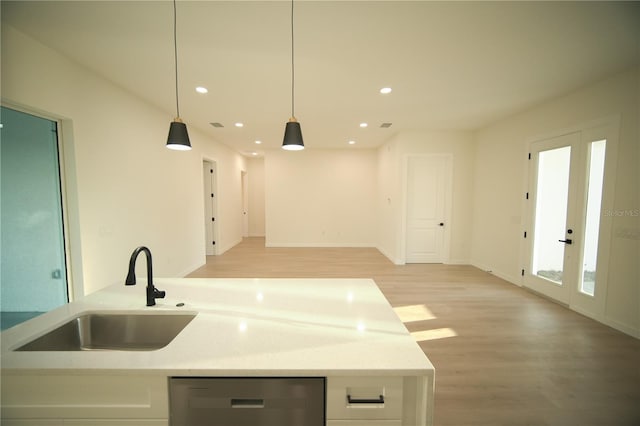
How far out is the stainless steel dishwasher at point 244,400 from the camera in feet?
3.05

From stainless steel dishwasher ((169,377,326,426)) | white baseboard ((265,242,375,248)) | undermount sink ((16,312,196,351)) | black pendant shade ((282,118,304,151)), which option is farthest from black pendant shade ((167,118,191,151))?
white baseboard ((265,242,375,248))

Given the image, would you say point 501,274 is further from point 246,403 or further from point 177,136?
point 177,136

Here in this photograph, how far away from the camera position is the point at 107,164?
118 inches

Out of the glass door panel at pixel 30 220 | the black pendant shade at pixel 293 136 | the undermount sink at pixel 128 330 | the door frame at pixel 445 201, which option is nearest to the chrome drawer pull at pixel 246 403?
the undermount sink at pixel 128 330

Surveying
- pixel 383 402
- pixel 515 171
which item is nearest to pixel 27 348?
pixel 383 402

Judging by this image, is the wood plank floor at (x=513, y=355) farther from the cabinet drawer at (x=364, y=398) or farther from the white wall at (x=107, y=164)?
the white wall at (x=107, y=164)

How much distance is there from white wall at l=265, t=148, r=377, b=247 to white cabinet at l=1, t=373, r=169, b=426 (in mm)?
6515

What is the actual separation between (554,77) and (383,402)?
3960 mm

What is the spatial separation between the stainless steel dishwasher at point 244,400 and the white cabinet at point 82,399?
0.06 metres

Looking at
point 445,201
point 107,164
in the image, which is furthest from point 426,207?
point 107,164

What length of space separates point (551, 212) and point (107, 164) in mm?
6013

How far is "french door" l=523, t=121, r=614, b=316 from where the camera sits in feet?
10.1

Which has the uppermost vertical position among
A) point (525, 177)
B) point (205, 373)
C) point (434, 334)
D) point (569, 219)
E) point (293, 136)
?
point (293, 136)

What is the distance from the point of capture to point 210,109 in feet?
13.1
